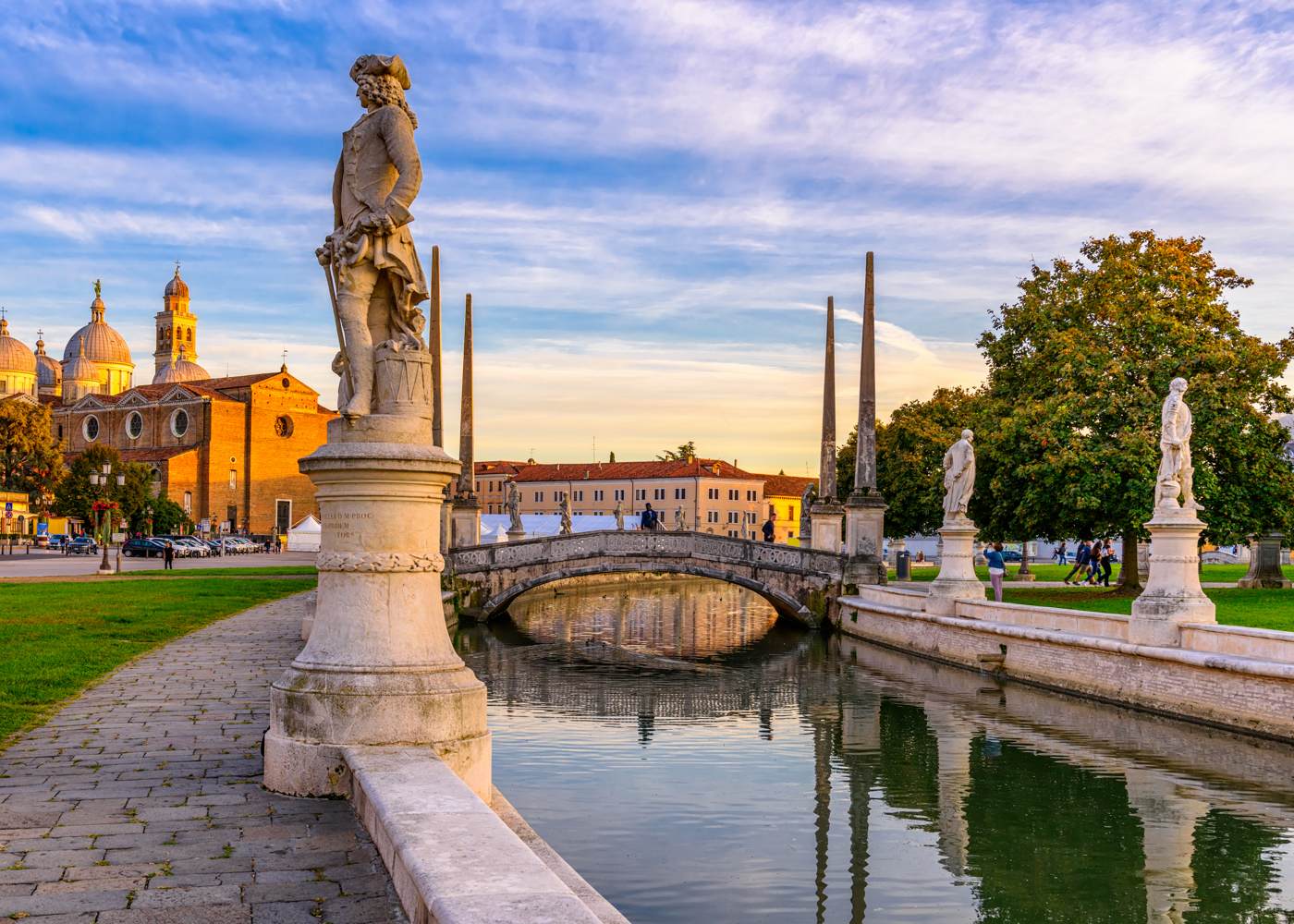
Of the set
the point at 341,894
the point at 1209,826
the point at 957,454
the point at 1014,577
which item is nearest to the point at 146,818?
the point at 341,894

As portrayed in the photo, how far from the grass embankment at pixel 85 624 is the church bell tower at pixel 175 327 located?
311ft

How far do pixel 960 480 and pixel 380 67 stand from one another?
18140 millimetres

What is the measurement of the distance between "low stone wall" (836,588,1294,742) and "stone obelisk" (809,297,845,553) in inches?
358

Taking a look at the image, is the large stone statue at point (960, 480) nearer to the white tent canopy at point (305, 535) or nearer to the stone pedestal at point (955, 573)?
the stone pedestal at point (955, 573)

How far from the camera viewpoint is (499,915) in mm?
3699

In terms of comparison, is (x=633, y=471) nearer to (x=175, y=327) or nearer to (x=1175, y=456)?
(x=175, y=327)

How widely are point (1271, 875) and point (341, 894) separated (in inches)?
302

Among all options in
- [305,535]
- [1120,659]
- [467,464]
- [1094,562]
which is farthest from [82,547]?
[1120,659]

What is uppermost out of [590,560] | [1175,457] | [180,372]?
[180,372]

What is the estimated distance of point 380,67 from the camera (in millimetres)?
7711

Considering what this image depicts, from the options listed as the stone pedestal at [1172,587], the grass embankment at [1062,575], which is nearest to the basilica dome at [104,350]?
the grass embankment at [1062,575]

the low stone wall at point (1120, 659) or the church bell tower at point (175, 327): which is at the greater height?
the church bell tower at point (175, 327)

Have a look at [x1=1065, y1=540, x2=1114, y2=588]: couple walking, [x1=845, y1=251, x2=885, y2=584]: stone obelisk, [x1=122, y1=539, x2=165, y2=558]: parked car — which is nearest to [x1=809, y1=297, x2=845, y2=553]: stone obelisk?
[x1=845, y1=251, x2=885, y2=584]: stone obelisk

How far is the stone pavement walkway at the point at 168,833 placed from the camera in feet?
15.9
